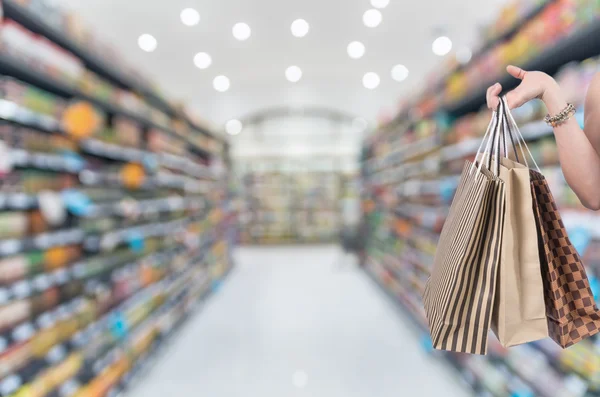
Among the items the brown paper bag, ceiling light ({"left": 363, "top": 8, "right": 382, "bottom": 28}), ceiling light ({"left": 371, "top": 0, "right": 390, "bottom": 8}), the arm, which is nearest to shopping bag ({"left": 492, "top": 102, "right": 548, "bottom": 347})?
the brown paper bag

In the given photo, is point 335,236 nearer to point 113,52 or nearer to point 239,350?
point 239,350

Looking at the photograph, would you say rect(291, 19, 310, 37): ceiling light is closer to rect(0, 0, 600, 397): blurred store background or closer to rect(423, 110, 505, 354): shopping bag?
rect(0, 0, 600, 397): blurred store background

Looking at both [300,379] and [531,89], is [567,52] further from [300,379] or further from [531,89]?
[300,379]

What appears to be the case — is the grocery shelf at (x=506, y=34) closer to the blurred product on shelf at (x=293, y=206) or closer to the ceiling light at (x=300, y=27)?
the ceiling light at (x=300, y=27)

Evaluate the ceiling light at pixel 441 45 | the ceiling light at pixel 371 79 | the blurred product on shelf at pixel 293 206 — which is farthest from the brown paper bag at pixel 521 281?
the blurred product on shelf at pixel 293 206

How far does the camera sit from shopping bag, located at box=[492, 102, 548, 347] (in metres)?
0.62

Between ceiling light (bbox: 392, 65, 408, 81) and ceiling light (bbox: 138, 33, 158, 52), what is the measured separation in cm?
293

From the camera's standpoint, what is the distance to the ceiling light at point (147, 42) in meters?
A: 3.48

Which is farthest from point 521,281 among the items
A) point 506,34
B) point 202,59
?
point 202,59

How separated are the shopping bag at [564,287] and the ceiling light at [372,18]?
294 cm

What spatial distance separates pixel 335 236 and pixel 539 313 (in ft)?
28.3

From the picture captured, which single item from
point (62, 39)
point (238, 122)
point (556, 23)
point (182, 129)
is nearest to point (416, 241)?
point (556, 23)

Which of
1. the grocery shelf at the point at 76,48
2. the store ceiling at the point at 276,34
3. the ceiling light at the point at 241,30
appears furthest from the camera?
the ceiling light at the point at 241,30

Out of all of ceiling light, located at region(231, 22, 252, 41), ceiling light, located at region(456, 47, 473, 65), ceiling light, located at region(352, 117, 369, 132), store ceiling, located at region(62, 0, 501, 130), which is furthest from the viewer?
ceiling light, located at region(352, 117, 369, 132)
